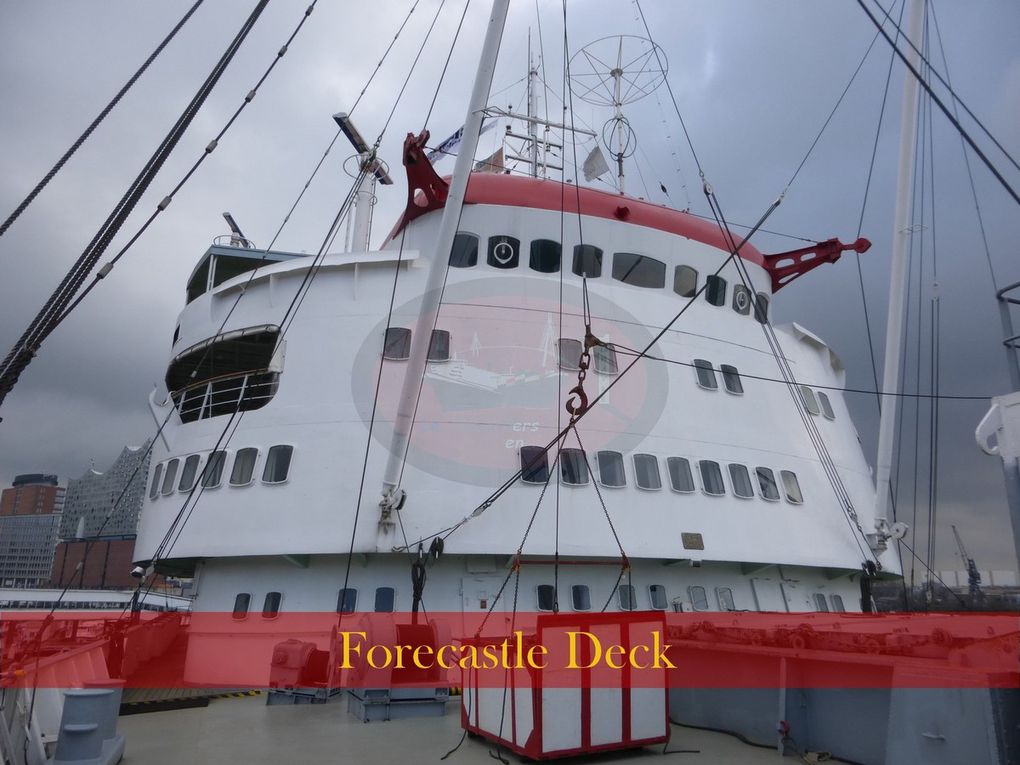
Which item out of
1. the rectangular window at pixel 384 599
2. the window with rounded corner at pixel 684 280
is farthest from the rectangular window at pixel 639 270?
the rectangular window at pixel 384 599

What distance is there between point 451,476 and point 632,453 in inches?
124

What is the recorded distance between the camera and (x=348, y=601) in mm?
10773

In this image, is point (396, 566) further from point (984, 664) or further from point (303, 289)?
point (984, 664)

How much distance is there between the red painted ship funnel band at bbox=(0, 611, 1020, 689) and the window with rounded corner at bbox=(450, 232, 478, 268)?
6650 millimetres

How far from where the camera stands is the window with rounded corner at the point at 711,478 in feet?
40.2

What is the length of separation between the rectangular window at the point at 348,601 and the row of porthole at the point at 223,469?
210 cm

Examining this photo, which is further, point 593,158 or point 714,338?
point 593,158

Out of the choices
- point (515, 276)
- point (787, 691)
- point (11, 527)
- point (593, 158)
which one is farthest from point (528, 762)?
point (11, 527)

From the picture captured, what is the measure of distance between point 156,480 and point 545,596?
779 centimetres

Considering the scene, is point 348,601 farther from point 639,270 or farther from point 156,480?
point 639,270

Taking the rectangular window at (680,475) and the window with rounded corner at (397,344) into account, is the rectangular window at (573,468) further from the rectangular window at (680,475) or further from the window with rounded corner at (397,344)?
the window with rounded corner at (397,344)

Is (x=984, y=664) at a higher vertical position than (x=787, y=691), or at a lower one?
higher

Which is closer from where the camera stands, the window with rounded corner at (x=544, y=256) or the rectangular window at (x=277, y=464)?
the rectangular window at (x=277, y=464)

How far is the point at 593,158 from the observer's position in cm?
1905
